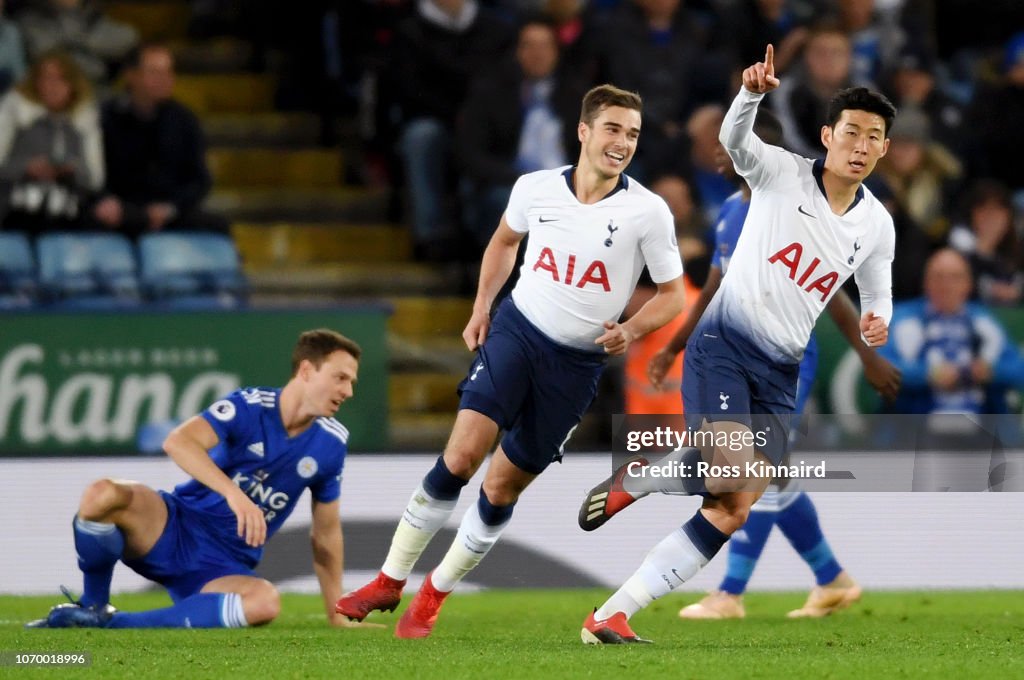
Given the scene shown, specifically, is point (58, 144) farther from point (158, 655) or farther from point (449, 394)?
point (158, 655)

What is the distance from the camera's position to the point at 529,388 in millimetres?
7266

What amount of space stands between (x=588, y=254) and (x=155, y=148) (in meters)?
5.76

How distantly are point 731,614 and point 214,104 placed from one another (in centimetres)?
729

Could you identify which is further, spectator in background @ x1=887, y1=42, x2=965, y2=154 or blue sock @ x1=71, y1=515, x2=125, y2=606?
spectator in background @ x1=887, y1=42, x2=965, y2=154

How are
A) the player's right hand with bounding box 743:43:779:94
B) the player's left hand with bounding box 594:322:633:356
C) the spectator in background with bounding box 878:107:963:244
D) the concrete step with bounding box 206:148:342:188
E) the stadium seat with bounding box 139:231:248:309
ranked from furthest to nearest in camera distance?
the concrete step with bounding box 206:148:342:188 → the spectator in background with bounding box 878:107:963:244 → the stadium seat with bounding box 139:231:248:309 → the player's left hand with bounding box 594:322:633:356 → the player's right hand with bounding box 743:43:779:94

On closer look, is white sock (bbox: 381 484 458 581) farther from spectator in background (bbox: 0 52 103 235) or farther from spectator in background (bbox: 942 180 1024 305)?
spectator in background (bbox: 942 180 1024 305)

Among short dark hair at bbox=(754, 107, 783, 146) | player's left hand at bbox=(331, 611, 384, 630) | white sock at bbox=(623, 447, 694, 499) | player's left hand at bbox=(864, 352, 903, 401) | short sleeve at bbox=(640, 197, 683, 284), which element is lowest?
player's left hand at bbox=(331, 611, 384, 630)

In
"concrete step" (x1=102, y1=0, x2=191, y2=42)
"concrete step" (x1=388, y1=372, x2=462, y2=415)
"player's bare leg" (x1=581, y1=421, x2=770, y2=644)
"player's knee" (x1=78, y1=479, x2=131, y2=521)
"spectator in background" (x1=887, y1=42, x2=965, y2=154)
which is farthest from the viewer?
"concrete step" (x1=102, y1=0, x2=191, y2=42)

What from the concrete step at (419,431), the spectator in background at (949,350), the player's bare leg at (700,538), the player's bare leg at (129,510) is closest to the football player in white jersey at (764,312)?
the player's bare leg at (700,538)

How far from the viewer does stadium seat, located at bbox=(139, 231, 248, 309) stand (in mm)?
11177

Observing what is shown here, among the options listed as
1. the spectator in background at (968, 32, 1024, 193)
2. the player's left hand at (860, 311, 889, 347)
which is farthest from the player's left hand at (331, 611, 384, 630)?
the spectator in background at (968, 32, 1024, 193)

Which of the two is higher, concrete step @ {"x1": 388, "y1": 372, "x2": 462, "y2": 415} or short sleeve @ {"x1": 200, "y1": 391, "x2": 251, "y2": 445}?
short sleeve @ {"x1": 200, "y1": 391, "x2": 251, "y2": 445}

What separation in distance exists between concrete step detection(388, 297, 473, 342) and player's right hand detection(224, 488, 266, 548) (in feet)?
17.5

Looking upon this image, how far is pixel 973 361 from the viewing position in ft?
36.5
